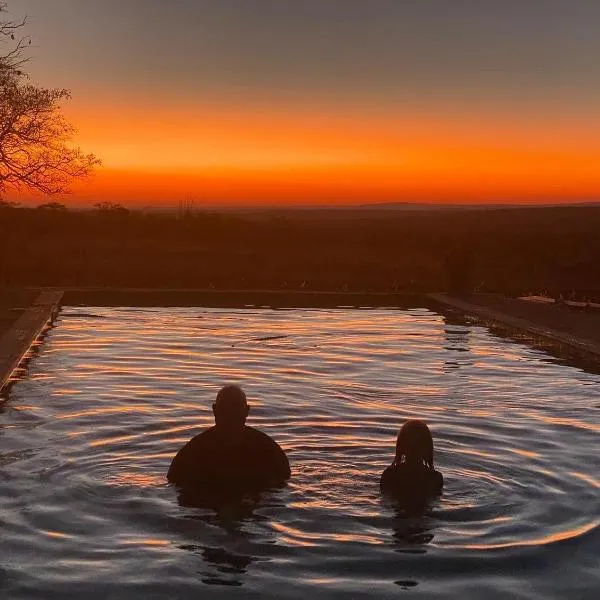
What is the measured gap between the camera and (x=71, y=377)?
42.8ft

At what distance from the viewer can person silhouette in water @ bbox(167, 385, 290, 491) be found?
272 inches

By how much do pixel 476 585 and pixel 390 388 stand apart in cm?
734

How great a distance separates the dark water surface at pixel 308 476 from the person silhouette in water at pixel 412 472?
0.16m

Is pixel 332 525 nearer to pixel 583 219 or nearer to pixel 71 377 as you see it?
pixel 71 377

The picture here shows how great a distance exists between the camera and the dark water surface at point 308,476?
5.71m

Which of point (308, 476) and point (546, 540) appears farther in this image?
point (308, 476)

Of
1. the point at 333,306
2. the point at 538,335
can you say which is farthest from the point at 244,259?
the point at 538,335

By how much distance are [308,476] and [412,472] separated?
126cm

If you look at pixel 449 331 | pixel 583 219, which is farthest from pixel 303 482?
pixel 583 219

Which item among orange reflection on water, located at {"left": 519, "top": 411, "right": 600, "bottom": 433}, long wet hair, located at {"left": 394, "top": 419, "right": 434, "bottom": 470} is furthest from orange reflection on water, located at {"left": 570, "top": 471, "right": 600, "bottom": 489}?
orange reflection on water, located at {"left": 519, "top": 411, "right": 600, "bottom": 433}

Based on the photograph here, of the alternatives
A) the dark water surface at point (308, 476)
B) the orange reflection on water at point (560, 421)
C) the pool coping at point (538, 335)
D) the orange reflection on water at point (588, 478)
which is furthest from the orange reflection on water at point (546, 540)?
the pool coping at point (538, 335)

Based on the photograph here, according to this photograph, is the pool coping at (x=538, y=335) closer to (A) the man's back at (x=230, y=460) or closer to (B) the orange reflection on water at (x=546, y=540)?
(B) the orange reflection on water at (x=546, y=540)

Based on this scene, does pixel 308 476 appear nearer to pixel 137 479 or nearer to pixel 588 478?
pixel 137 479

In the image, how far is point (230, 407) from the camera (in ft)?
22.5
